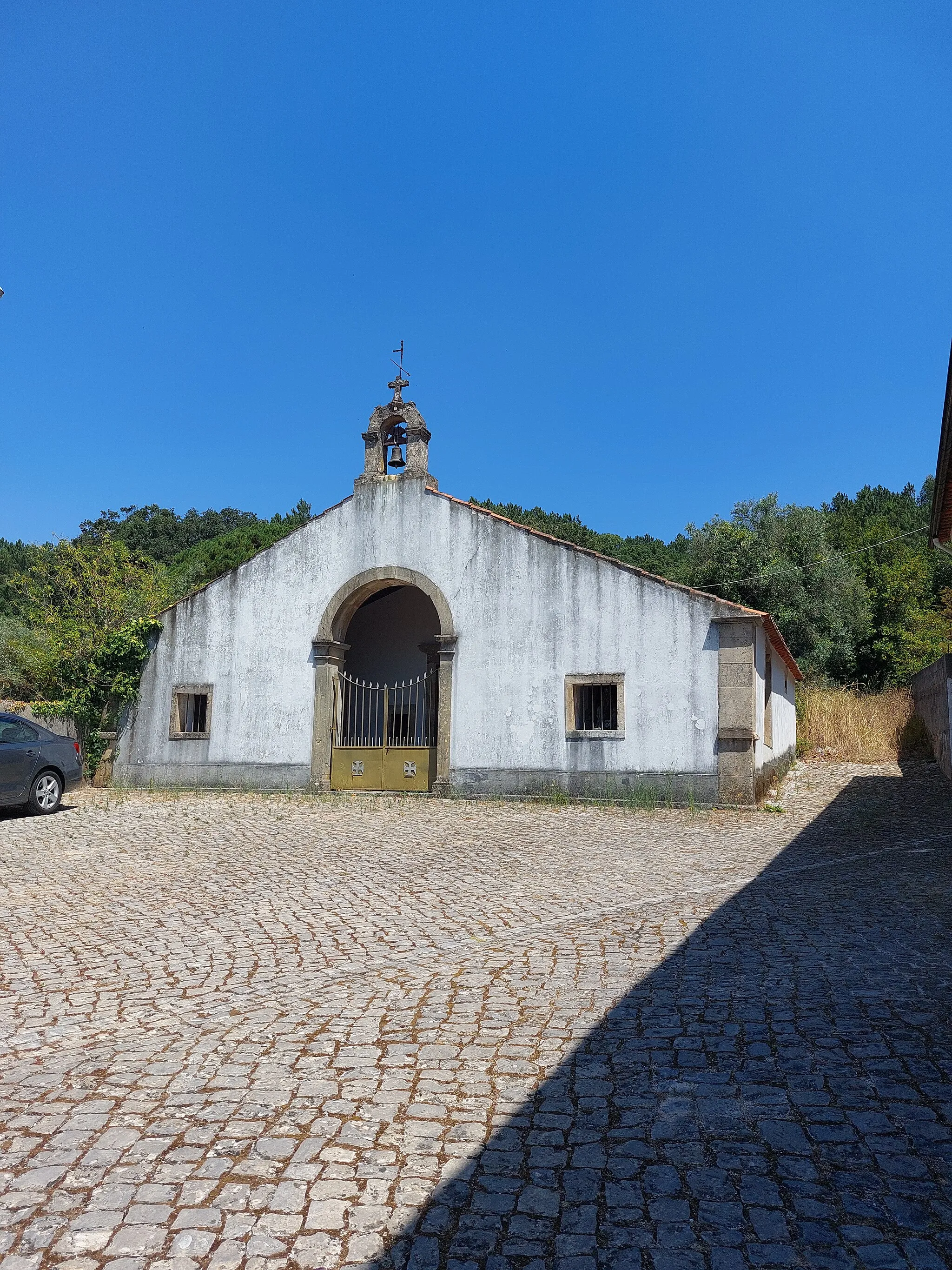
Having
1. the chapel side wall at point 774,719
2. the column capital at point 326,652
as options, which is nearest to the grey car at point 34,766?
the column capital at point 326,652

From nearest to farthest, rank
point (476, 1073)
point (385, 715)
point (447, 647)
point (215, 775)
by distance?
1. point (476, 1073)
2. point (385, 715)
3. point (447, 647)
4. point (215, 775)

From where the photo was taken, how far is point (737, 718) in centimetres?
1291

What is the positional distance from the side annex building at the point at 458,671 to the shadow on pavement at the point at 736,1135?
27.1 feet

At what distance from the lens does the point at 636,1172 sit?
2713 mm

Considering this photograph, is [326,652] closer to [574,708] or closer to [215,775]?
[215,775]

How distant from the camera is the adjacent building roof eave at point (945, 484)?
32.0 feet

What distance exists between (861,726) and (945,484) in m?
11.6

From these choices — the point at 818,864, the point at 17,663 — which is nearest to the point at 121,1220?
the point at 818,864

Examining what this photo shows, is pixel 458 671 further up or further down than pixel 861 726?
further up

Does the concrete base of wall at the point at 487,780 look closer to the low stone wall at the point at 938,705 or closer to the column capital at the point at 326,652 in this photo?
the column capital at the point at 326,652

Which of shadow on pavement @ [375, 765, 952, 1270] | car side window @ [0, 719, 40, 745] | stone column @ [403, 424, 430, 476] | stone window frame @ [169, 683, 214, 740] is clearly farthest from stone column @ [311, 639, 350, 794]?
shadow on pavement @ [375, 765, 952, 1270]

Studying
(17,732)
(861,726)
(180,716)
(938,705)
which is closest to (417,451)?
(180,716)

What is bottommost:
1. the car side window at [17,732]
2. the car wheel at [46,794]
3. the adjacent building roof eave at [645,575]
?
the car wheel at [46,794]

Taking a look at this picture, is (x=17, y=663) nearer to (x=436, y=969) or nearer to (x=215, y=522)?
(x=436, y=969)
